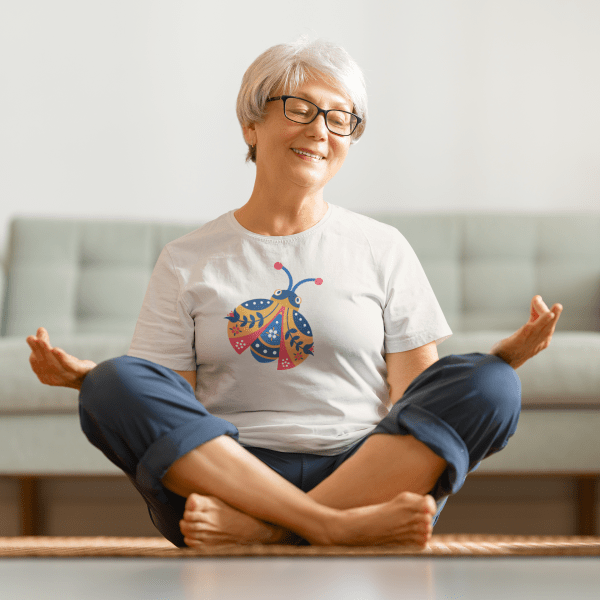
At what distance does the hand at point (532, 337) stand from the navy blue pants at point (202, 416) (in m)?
0.02

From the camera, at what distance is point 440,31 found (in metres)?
2.56

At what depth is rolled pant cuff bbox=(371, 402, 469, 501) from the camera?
0.89 meters

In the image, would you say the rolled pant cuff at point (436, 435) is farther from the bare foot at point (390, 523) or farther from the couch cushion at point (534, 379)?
the couch cushion at point (534, 379)

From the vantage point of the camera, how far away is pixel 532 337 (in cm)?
90

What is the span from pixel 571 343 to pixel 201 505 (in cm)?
108

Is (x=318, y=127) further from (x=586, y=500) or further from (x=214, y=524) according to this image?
(x=586, y=500)

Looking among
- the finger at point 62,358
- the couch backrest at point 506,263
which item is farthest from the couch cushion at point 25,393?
the couch backrest at point 506,263

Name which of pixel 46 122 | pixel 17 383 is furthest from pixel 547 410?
pixel 46 122

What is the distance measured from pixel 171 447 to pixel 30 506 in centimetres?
97

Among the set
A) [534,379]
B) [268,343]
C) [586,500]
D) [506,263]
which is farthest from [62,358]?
[506,263]

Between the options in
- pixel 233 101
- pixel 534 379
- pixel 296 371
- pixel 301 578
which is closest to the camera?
pixel 301 578

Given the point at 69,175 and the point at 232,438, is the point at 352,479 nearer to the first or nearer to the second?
the point at 232,438

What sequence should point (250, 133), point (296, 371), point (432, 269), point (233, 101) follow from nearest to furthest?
1. point (296, 371)
2. point (250, 133)
3. point (432, 269)
4. point (233, 101)

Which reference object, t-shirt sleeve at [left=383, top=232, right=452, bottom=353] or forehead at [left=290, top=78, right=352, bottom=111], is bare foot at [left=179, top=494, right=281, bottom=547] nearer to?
t-shirt sleeve at [left=383, top=232, right=452, bottom=353]
